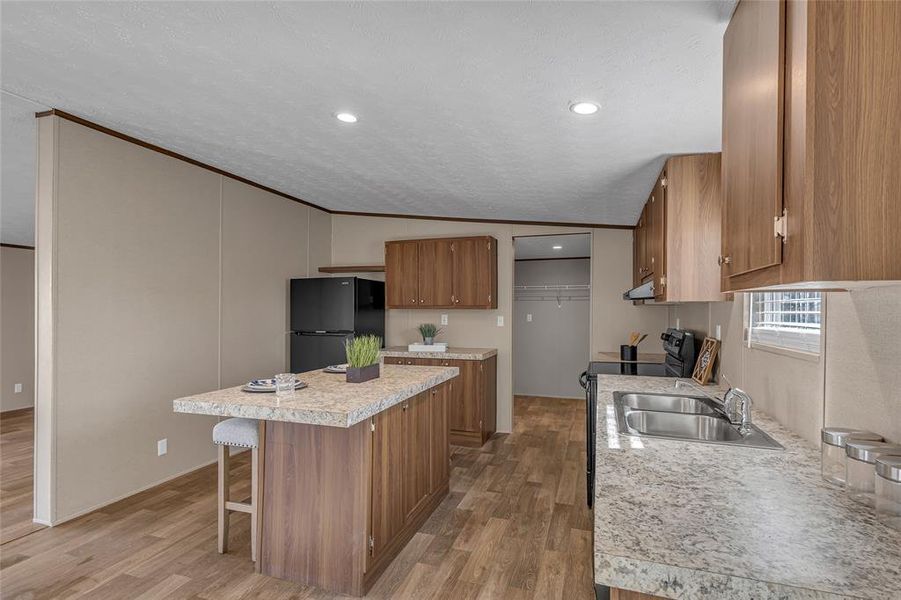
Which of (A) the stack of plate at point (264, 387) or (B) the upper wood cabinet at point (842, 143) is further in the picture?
(A) the stack of plate at point (264, 387)

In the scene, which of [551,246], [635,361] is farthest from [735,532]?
[551,246]

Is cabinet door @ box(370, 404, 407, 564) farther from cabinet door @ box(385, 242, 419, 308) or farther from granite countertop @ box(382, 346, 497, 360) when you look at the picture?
cabinet door @ box(385, 242, 419, 308)

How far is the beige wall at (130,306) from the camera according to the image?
280cm

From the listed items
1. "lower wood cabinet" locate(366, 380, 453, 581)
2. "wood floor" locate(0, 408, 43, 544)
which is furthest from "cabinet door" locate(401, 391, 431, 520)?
"wood floor" locate(0, 408, 43, 544)

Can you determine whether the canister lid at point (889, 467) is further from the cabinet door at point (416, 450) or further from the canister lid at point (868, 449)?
the cabinet door at point (416, 450)

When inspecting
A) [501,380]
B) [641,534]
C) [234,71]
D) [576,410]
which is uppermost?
[234,71]

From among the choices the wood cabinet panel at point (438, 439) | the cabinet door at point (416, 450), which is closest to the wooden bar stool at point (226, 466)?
the cabinet door at point (416, 450)

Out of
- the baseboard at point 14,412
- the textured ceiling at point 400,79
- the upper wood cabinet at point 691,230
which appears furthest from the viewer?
the baseboard at point 14,412

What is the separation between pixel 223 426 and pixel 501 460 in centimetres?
243

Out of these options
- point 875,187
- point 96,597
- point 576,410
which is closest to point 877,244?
point 875,187

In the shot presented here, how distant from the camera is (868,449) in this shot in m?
1.05

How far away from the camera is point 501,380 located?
5012 millimetres

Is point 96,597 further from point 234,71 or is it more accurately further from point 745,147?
point 745,147

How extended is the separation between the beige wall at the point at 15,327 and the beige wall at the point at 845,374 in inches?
301
